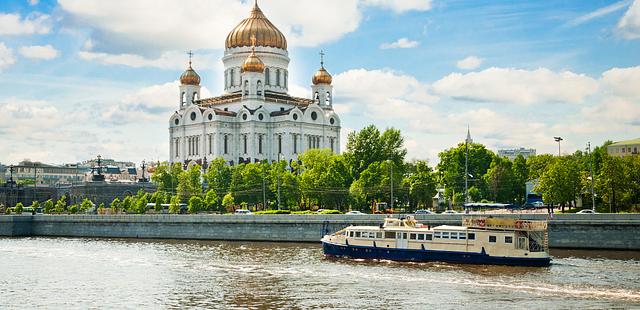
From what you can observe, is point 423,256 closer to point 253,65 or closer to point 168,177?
point 168,177

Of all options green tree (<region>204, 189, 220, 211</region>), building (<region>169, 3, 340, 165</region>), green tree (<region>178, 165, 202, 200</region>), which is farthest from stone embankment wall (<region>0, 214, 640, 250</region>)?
building (<region>169, 3, 340, 165</region>)

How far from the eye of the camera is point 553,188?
79.6 meters

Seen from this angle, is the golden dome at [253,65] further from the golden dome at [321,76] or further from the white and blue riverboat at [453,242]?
the white and blue riverboat at [453,242]

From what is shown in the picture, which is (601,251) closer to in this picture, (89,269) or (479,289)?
(479,289)

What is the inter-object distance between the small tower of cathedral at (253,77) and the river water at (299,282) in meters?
68.5

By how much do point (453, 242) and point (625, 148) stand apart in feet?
345

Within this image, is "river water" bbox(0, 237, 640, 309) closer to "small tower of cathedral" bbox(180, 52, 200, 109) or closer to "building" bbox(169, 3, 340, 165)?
"building" bbox(169, 3, 340, 165)

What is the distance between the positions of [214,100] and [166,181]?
68.3 ft

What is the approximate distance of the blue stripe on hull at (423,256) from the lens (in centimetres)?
5425

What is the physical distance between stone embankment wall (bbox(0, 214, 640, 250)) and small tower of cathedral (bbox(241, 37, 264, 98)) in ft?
147

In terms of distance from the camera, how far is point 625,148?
152 m

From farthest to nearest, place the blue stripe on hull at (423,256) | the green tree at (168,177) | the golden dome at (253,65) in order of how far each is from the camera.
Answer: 1. the golden dome at (253,65)
2. the green tree at (168,177)
3. the blue stripe on hull at (423,256)

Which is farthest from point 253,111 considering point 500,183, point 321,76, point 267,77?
point 500,183

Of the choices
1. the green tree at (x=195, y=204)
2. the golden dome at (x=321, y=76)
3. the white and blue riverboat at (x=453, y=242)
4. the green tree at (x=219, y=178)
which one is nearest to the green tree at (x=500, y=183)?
the white and blue riverboat at (x=453, y=242)
